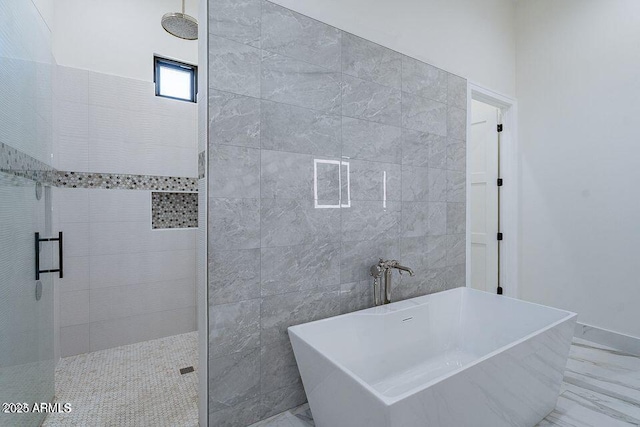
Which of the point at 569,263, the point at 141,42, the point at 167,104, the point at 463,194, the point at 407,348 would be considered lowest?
the point at 407,348

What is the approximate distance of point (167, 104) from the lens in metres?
2.99

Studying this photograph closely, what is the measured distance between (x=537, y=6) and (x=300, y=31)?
9.49ft

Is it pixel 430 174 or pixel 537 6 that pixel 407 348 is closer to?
pixel 430 174

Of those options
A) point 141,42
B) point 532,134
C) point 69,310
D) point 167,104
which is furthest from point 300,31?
point 69,310

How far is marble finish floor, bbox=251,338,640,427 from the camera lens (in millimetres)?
1745

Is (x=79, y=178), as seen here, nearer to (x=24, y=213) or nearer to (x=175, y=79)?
(x=24, y=213)

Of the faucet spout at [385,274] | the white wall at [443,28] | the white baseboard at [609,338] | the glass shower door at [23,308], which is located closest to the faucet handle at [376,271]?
the faucet spout at [385,274]

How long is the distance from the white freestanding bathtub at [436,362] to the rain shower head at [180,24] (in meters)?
2.38

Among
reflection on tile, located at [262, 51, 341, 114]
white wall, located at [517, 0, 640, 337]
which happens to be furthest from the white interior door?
reflection on tile, located at [262, 51, 341, 114]

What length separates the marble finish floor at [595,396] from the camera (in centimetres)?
175

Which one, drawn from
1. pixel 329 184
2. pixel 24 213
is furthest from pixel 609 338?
pixel 24 213

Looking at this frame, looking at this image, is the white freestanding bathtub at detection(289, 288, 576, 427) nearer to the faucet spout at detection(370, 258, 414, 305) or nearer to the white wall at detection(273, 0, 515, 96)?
the faucet spout at detection(370, 258, 414, 305)

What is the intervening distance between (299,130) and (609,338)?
3240mm

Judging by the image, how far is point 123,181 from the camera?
280 centimetres
